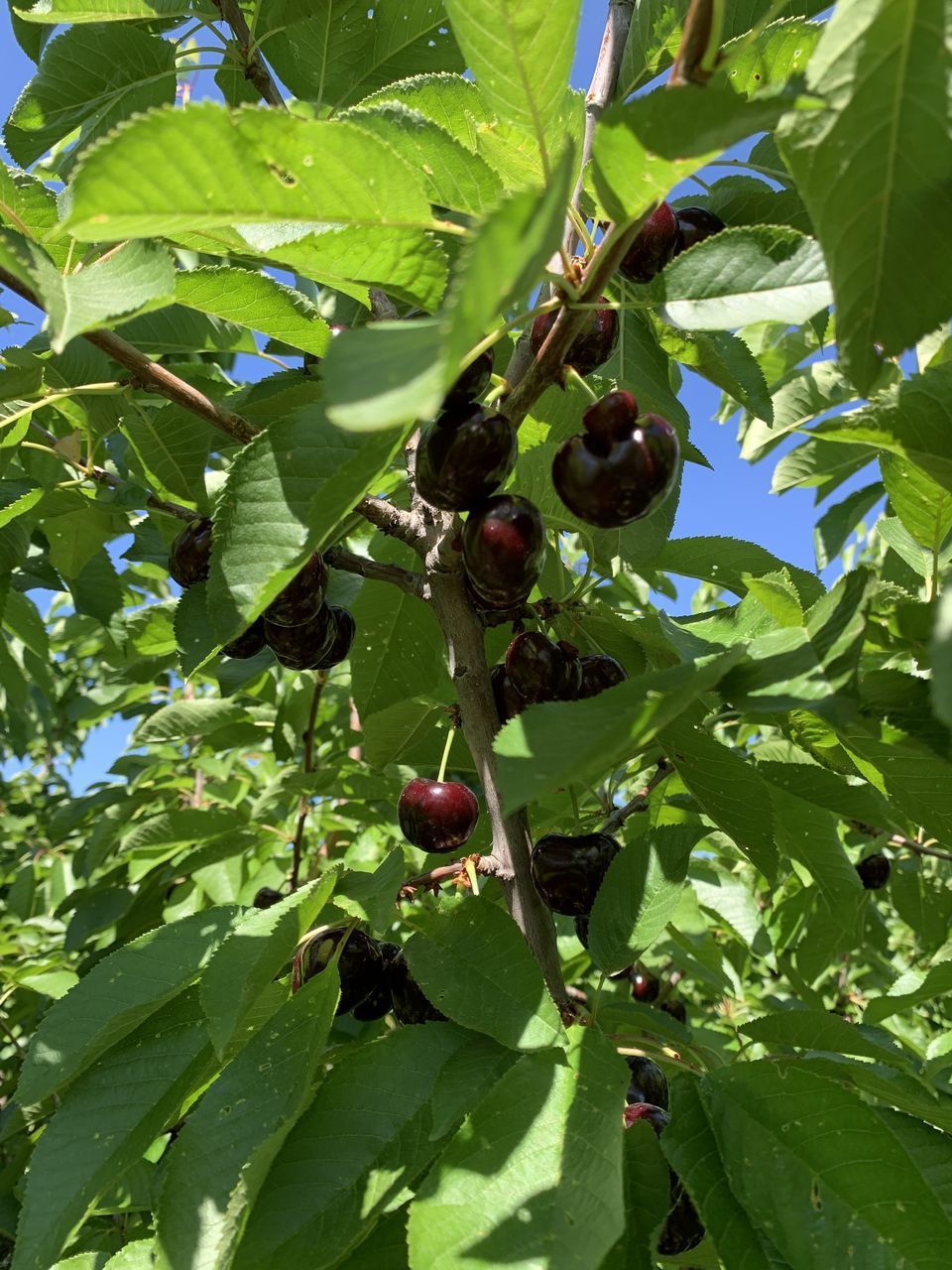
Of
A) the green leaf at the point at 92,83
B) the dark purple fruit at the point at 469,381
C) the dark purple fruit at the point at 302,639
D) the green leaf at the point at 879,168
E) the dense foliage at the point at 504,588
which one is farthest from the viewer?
the green leaf at the point at 92,83

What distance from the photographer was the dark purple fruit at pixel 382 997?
1433mm

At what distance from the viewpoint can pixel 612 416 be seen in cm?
103

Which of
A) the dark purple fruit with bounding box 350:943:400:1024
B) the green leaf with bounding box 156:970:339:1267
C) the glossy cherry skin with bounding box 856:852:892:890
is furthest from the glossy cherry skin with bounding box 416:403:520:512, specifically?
the glossy cherry skin with bounding box 856:852:892:890

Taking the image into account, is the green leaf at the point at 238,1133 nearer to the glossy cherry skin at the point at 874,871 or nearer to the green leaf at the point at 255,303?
the green leaf at the point at 255,303

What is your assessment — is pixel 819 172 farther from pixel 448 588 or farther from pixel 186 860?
pixel 186 860

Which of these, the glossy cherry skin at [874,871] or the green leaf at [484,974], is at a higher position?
the glossy cherry skin at [874,871]

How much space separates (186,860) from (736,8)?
2.29 m

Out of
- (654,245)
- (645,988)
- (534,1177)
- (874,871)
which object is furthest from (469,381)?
(874,871)

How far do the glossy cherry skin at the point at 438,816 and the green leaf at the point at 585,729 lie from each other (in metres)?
0.55

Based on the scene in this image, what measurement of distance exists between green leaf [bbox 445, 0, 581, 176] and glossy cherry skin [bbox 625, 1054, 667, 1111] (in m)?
1.19

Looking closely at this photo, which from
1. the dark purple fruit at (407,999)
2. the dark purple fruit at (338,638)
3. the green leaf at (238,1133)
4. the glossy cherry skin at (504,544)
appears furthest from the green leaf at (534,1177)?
the dark purple fruit at (338,638)

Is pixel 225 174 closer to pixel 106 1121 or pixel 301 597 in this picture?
pixel 301 597

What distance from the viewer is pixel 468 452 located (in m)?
1.03

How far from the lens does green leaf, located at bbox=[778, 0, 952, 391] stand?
643 millimetres
